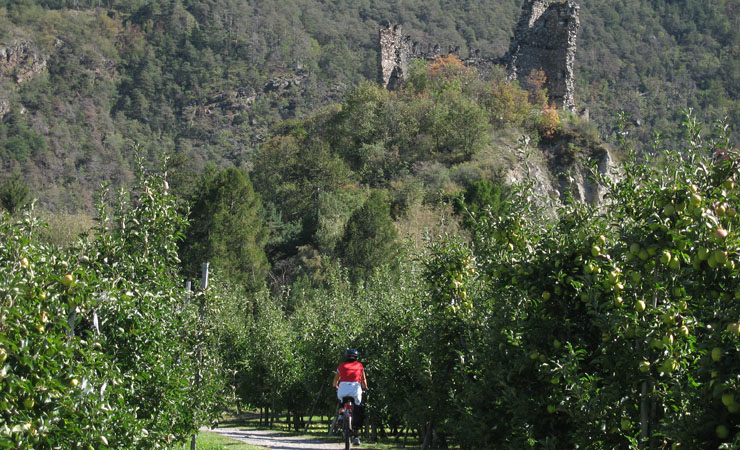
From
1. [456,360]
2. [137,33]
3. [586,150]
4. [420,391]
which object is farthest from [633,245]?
[137,33]

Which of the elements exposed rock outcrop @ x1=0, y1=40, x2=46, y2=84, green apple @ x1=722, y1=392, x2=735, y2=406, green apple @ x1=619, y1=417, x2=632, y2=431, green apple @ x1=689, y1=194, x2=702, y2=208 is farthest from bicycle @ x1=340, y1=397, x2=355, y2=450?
exposed rock outcrop @ x1=0, y1=40, x2=46, y2=84

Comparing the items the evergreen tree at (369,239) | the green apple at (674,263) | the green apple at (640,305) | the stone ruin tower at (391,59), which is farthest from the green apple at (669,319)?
the stone ruin tower at (391,59)

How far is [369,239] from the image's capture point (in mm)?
35219

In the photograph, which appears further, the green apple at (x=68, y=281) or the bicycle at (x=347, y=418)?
the bicycle at (x=347, y=418)

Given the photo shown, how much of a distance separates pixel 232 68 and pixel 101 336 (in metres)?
104

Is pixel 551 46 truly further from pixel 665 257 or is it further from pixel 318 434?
pixel 665 257

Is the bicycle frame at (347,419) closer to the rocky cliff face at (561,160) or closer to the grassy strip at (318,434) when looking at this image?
the grassy strip at (318,434)

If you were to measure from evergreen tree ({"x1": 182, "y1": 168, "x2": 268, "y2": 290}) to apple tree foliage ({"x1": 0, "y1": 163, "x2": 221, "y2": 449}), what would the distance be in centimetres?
2667

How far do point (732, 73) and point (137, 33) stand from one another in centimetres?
7962

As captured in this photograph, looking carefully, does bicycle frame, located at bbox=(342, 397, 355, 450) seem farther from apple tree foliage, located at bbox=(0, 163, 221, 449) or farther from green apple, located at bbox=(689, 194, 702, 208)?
green apple, located at bbox=(689, 194, 702, 208)

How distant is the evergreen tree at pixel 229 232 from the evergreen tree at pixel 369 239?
4383 millimetres

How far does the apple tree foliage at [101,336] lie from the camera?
4.35 meters

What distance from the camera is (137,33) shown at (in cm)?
11144

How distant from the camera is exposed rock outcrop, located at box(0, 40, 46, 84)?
310 feet
